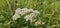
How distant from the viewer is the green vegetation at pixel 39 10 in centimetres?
223

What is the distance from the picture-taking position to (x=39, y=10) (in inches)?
99.0

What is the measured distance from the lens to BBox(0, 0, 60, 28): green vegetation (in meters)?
2.23

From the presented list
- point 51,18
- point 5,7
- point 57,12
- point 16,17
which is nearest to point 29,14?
point 16,17

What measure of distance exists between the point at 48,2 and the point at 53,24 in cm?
47

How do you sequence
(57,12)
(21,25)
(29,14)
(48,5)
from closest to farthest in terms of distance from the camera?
(29,14) < (21,25) < (57,12) < (48,5)

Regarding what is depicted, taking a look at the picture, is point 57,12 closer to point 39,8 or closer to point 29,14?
point 39,8

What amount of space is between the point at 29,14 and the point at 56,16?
41 cm

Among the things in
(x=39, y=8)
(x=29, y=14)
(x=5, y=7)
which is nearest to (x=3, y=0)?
(x=5, y=7)

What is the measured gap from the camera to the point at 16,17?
6.92 ft

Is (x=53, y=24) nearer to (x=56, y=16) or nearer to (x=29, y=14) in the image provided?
(x=56, y=16)

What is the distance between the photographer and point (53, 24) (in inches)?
89.4

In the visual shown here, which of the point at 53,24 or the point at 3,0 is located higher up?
the point at 3,0

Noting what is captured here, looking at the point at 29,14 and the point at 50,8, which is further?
the point at 50,8

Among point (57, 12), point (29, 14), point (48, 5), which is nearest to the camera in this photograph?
point (29, 14)
